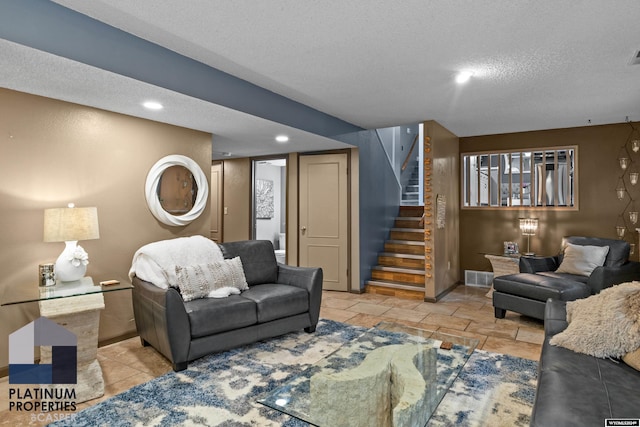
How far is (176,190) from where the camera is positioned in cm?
411

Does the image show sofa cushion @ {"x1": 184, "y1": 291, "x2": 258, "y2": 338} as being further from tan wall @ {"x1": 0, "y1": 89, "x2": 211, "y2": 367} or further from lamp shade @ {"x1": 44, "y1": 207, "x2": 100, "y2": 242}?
tan wall @ {"x1": 0, "y1": 89, "x2": 211, "y2": 367}

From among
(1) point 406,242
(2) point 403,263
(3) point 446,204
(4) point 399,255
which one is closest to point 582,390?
(3) point 446,204

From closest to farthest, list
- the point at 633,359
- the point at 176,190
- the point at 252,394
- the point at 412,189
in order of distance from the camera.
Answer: the point at 633,359 < the point at 252,394 < the point at 176,190 < the point at 412,189

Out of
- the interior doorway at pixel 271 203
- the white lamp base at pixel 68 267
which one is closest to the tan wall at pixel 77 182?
the white lamp base at pixel 68 267

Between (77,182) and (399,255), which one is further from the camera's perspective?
(399,255)

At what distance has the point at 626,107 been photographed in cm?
440

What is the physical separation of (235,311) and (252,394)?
79 centimetres

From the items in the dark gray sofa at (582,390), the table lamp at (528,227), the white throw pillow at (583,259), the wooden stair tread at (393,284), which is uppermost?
the table lamp at (528,227)

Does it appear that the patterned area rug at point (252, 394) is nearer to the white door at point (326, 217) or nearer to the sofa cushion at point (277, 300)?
the sofa cushion at point (277, 300)

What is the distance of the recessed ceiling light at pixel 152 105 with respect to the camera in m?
3.21

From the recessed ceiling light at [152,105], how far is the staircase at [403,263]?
377 cm

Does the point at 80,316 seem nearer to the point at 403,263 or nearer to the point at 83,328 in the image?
the point at 83,328

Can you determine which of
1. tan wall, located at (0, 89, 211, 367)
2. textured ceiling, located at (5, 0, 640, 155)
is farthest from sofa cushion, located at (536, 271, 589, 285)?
tan wall, located at (0, 89, 211, 367)

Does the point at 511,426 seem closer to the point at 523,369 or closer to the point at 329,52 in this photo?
Answer: the point at 523,369
